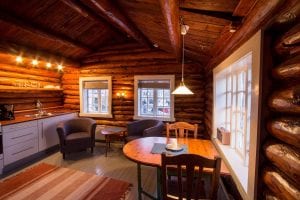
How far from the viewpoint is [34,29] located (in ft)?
12.2

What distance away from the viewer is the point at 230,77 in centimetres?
313

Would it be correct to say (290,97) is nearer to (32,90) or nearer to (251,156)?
(251,156)

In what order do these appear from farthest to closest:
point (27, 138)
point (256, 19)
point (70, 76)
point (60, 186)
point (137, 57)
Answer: point (70, 76) < point (137, 57) < point (27, 138) < point (60, 186) < point (256, 19)

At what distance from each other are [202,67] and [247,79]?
281 centimetres

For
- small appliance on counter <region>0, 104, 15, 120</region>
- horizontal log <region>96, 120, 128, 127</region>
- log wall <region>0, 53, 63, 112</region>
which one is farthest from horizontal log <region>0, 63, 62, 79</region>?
horizontal log <region>96, 120, 128, 127</region>

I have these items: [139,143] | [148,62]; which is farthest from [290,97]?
[148,62]

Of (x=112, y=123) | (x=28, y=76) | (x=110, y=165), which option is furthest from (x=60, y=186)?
(x=28, y=76)

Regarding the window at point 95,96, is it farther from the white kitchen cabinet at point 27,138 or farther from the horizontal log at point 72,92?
the white kitchen cabinet at point 27,138

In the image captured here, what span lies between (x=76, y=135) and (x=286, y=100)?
466cm

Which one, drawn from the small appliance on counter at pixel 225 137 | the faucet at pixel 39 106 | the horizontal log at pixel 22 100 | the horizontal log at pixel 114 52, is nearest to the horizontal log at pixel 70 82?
the horizontal log at pixel 22 100

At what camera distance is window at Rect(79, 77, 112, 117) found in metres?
5.90

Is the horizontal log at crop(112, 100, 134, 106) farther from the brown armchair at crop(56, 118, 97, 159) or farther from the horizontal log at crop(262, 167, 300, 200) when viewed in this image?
the horizontal log at crop(262, 167, 300, 200)

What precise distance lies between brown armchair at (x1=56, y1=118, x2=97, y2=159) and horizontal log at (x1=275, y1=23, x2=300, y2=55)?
14.8 feet

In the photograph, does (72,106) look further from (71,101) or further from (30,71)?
(30,71)
